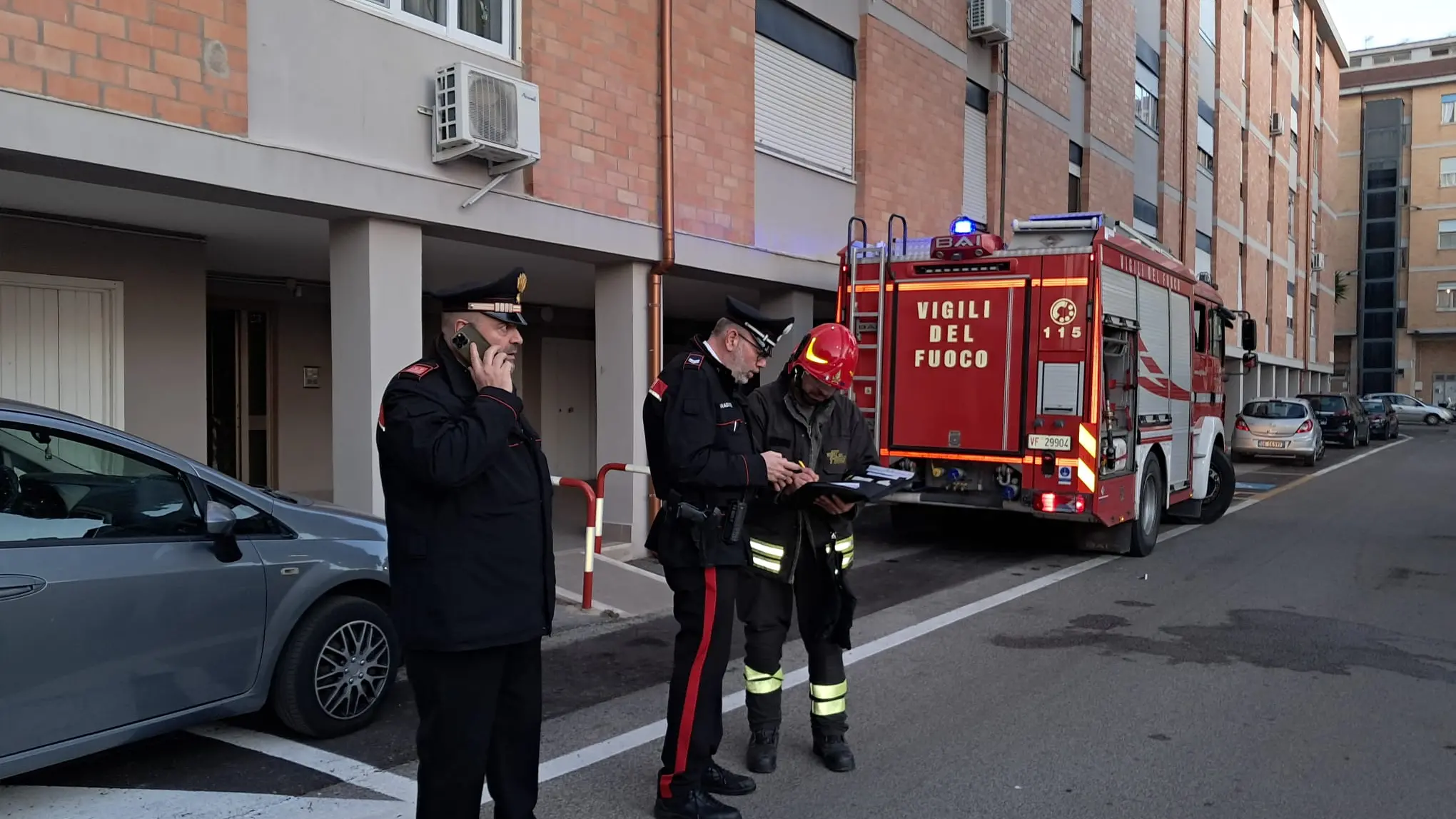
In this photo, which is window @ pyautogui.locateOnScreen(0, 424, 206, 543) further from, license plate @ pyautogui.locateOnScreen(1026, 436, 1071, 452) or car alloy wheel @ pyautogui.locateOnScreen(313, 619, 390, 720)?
license plate @ pyautogui.locateOnScreen(1026, 436, 1071, 452)

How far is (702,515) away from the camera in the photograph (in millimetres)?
3680

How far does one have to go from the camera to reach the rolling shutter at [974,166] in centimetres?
1599

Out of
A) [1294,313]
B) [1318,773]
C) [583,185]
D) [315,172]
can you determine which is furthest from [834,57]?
[1294,313]

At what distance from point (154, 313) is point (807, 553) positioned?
6441mm

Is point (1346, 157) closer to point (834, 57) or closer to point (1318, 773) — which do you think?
point (834, 57)

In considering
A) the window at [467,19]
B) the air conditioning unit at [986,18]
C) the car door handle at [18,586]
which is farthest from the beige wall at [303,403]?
the air conditioning unit at [986,18]

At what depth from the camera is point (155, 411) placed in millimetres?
8414

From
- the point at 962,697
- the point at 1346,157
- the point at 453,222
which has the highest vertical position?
the point at 1346,157

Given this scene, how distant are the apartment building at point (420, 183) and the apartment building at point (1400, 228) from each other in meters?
52.7

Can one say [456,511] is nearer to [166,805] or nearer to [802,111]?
[166,805]

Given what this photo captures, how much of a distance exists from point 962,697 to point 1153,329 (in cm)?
606

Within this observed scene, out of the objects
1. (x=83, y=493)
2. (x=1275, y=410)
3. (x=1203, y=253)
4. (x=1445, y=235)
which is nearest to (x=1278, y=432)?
(x=1275, y=410)

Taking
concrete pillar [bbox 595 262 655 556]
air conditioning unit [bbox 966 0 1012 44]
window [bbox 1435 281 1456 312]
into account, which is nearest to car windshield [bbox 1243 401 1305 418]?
air conditioning unit [bbox 966 0 1012 44]

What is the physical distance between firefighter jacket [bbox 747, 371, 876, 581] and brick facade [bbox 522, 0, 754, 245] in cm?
491
